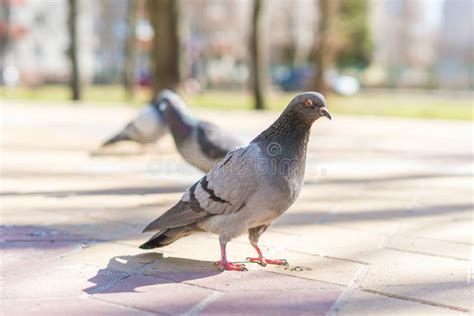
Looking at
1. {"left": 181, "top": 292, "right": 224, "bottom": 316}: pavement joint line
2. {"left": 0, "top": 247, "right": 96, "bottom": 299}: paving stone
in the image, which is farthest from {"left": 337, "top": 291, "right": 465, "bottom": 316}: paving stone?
{"left": 0, "top": 247, "right": 96, "bottom": 299}: paving stone

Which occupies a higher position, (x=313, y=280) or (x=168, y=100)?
(x=168, y=100)

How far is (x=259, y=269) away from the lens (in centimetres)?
318

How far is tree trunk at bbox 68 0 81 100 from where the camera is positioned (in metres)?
20.9

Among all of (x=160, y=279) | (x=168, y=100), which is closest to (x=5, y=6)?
(x=168, y=100)

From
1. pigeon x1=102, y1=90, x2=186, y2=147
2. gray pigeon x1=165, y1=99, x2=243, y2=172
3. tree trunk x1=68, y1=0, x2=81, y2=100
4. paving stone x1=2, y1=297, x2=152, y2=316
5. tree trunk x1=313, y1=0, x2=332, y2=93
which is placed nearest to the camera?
paving stone x1=2, y1=297, x2=152, y2=316

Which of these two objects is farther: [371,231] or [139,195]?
[139,195]

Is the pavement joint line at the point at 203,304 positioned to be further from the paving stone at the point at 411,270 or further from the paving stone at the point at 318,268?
the paving stone at the point at 411,270

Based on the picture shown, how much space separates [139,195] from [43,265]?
2.03 m

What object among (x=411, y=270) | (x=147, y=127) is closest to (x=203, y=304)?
(x=411, y=270)

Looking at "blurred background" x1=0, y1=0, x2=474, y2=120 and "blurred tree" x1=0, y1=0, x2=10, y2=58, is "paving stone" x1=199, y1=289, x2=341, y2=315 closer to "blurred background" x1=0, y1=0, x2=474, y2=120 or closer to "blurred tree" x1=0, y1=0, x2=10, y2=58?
"blurred background" x1=0, y1=0, x2=474, y2=120

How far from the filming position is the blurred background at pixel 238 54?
852 inches

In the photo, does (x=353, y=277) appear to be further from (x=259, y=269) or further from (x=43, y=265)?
(x=43, y=265)

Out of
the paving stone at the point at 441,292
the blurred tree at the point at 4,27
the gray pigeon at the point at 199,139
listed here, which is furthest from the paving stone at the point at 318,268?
the blurred tree at the point at 4,27

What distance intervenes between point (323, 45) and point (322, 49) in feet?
0.46
